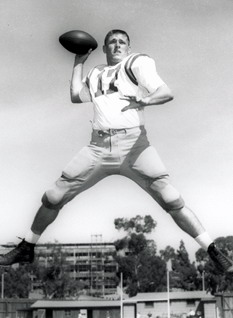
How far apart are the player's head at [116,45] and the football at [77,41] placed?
0.23 metres

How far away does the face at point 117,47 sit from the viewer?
336 inches

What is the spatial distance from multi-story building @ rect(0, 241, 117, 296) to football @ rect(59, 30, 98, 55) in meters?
5.34

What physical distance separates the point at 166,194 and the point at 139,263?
70.4 ft

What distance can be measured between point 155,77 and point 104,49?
90 centimetres

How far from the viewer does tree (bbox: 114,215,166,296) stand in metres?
24.6

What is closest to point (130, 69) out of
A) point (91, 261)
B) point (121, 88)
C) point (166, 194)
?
point (121, 88)

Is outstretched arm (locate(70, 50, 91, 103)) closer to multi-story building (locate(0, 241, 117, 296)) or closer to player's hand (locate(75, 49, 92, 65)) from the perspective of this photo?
player's hand (locate(75, 49, 92, 65))

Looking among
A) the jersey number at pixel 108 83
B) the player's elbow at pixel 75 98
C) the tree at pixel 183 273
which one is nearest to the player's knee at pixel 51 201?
the player's elbow at pixel 75 98

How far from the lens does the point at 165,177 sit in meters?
8.09

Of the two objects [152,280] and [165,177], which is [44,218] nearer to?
[165,177]

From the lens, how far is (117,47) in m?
8.52

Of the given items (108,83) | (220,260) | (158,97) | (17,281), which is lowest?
(220,260)

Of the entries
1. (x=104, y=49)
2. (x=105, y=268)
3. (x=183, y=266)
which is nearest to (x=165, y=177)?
(x=104, y=49)

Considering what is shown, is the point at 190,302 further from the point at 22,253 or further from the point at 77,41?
the point at 77,41
